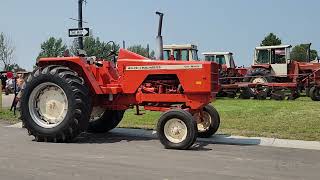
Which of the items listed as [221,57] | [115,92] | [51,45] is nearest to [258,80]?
[221,57]

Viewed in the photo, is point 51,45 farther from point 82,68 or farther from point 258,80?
point 82,68

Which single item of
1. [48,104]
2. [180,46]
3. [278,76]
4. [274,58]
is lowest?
[48,104]

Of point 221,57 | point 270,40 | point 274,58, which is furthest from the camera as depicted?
point 270,40

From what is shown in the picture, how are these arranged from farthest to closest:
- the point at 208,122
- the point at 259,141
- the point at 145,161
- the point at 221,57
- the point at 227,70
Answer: the point at 221,57 → the point at 227,70 → the point at 208,122 → the point at 259,141 → the point at 145,161

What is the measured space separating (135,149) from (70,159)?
1512 millimetres

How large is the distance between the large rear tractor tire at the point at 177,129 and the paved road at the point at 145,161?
0.20 meters

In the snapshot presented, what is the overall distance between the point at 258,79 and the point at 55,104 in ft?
51.3

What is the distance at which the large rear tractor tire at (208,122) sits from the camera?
10766mm

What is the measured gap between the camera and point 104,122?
1169 centimetres

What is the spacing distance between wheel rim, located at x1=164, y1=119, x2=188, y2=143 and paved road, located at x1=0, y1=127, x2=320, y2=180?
11.9 inches

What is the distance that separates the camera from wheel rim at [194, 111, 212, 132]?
10.8m

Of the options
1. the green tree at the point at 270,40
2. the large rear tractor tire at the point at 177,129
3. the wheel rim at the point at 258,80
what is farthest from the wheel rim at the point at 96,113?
the green tree at the point at 270,40

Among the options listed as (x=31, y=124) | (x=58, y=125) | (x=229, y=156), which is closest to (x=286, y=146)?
(x=229, y=156)

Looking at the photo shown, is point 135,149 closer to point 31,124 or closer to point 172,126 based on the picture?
point 172,126
